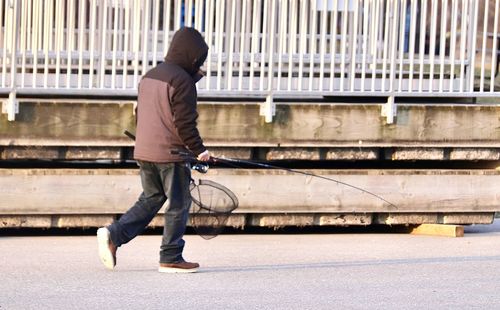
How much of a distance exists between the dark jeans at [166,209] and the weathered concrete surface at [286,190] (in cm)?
177

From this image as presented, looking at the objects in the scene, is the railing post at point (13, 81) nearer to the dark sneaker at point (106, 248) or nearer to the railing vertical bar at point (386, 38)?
the dark sneaker at point (106, 248)

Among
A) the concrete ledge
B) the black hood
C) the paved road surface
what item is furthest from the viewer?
the concrete ledge

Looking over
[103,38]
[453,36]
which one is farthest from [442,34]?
[103,38]

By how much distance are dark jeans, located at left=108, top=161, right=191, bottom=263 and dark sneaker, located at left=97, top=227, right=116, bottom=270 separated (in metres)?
0.04

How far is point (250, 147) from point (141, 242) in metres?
1.34

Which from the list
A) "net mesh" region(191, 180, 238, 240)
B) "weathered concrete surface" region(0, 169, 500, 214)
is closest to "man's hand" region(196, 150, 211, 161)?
"net mesh" region(191, 180, 238, 240)

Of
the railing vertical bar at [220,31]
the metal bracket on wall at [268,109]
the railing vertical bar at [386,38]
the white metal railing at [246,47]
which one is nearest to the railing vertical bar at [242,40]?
the white metal railing at [246,47]

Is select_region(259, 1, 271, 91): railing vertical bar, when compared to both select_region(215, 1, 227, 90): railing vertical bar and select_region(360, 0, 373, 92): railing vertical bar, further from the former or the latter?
select_region(360, 0, 373, 92): railing vertical bar

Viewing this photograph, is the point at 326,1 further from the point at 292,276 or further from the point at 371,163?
the point at 292,276

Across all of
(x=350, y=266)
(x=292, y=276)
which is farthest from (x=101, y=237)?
(x=350, y=266)

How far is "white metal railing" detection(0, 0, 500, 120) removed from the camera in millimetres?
10578

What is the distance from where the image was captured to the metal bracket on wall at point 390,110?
11.0 m

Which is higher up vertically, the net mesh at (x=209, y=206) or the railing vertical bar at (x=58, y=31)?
the railing vertical bar at (x=58, y=31)

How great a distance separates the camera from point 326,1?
36.4ft
